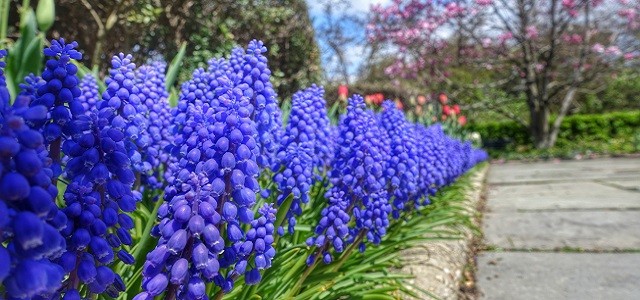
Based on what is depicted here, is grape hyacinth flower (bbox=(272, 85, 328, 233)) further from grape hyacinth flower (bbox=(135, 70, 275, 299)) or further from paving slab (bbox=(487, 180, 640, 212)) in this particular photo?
paving slab (bbox=(487, 180, 640, 212))

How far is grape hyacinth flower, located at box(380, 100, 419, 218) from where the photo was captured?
196 cm

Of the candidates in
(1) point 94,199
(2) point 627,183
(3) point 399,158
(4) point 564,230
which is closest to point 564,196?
(2) point 627,183

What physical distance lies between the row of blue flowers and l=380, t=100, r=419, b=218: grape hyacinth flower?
0.04ft

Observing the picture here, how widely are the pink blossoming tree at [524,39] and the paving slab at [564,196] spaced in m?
7.32

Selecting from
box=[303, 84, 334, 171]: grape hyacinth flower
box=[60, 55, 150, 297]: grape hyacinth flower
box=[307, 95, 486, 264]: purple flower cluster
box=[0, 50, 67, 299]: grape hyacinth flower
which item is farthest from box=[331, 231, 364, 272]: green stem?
box=[0, 50, 67, 299]: grape hyacinth flower

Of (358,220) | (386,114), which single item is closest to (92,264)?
(358,220)

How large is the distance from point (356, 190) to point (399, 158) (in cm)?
31

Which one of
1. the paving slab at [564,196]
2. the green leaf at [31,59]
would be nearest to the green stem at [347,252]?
the green leaf at [31,59]

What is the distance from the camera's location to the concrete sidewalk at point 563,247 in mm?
2324

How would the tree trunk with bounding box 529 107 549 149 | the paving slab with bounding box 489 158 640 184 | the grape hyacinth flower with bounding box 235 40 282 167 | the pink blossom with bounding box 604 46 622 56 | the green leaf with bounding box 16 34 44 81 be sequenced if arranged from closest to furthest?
the grape hyacinth flower with bounding box 235 40 282 167, the green leaf with bounding box 16 34 44 81, the paving slab with bounding box 489 158 640 184, the pink blossom with bounding box 604 46 622 56, the tree trunk with bounding box 529 107 549 149

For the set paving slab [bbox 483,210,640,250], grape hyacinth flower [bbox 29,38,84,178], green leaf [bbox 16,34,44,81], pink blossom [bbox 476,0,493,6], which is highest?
pink blossom [bbox 476,0,493,6]

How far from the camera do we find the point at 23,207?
58cm

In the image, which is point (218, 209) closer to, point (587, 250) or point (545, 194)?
point (587, 250)

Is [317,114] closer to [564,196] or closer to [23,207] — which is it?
[23,207]
